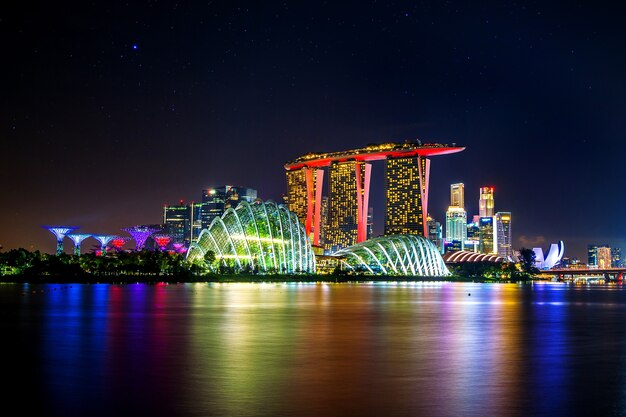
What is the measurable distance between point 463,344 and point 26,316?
26.2 m

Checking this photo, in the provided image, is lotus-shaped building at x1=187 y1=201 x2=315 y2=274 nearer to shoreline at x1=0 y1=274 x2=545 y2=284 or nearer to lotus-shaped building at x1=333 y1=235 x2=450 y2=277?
shoreline at x1=0 y1=274 x2=545 y2=284

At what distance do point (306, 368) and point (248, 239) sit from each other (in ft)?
412

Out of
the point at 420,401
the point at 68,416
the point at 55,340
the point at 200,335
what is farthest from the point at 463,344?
the point at 68,416

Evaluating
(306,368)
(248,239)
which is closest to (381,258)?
(248,239)

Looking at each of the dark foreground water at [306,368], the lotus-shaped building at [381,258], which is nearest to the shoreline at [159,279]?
the lotus-shaped building at [381,258]

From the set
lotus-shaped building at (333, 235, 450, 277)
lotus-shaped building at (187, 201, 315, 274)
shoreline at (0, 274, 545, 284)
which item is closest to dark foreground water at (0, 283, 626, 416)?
shoreline at (0, 274, 545, 284)

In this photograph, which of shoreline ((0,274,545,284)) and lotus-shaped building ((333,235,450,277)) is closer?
shoreline ((0,274,545,284))

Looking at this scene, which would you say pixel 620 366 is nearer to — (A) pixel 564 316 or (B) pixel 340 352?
(B) pixel 340 352

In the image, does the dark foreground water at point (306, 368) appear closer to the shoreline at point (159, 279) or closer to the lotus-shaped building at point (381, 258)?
the shoreline at point (159, 279)

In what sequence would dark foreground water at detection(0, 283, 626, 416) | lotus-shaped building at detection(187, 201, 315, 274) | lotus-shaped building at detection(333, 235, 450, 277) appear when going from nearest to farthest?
1. dark foreground water at detection(0, 283, 626, 416)
2. lotus-shaped building at detection(187, 201, 315, 274)
3. lotus-shaped building at detection(333, 235, 450, 277)

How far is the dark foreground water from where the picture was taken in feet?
52.1

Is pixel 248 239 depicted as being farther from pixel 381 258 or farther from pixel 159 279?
pixel 381 258

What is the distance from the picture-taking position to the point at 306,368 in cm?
2173

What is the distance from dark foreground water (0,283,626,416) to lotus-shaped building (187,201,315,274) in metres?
105
